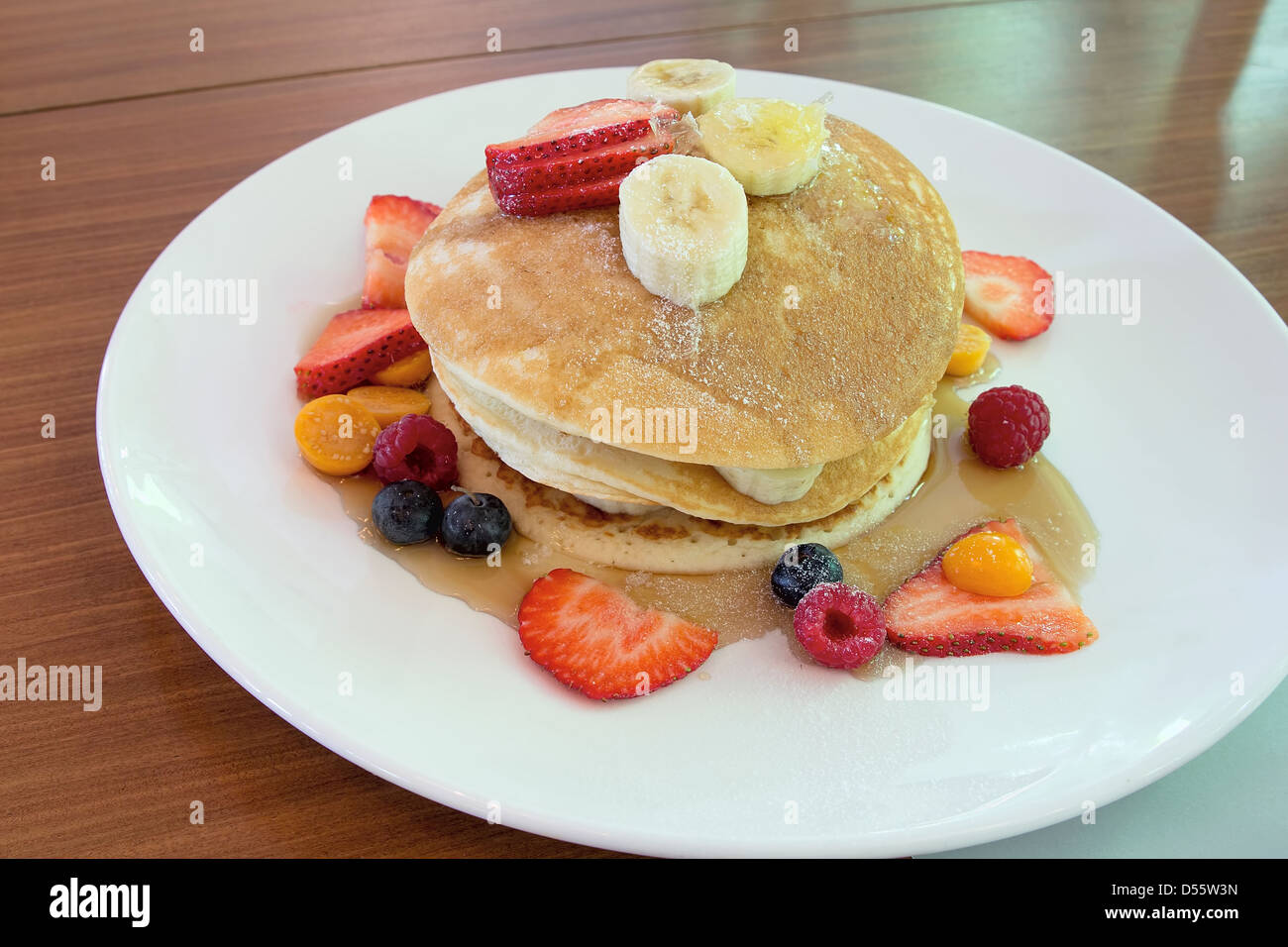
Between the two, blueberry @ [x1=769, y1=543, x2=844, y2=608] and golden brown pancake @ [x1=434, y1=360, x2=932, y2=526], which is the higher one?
golden brown pancake @ [x1=434, y1=360, x2=932, y2=526]

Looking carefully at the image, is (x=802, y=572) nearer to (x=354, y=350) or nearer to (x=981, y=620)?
(x=981, y=620)

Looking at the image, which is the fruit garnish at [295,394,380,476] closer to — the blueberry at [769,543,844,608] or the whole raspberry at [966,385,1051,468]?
the blueberry at [769,543,844,608]

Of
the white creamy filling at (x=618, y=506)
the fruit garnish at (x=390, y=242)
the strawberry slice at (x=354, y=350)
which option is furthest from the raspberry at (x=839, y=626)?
the fruit garnish at (x=390, y=242)

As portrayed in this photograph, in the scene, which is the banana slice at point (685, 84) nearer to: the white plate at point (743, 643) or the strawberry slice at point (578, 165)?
the strawberry slice at point (578, 165)

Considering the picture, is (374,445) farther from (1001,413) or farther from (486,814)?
(1001,413)

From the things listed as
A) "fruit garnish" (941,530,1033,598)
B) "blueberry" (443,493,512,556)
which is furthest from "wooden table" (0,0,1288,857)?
"fruit garnish" (941,530,1033,598)
